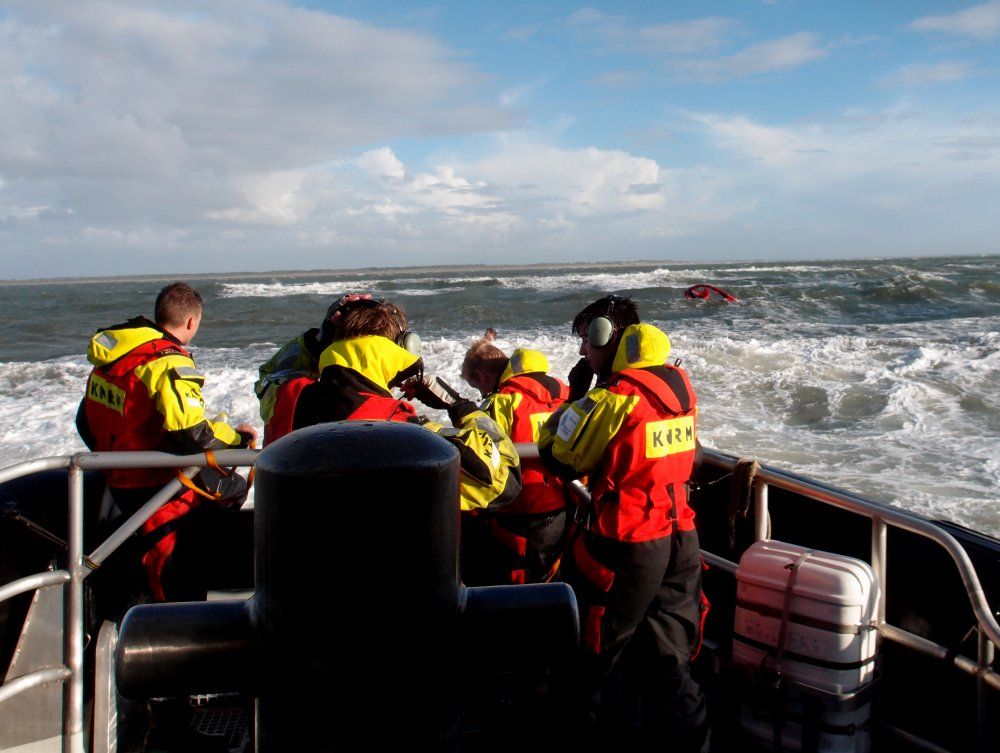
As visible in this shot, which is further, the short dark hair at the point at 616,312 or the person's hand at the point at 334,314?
the person's hand at the point at 334,314

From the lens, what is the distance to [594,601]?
8.71 feet

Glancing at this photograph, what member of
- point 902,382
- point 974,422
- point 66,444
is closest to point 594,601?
point 66,444

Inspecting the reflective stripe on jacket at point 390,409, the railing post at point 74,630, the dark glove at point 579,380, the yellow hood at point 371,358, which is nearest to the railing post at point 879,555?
the reflective stripe on jacket at point 390,409

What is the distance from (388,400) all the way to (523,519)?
101cm

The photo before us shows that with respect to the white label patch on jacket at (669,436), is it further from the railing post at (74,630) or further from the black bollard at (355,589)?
the black bollard at (355,589)

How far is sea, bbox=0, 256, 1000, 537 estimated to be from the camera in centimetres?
961

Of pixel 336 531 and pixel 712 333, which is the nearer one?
pixel 336 531

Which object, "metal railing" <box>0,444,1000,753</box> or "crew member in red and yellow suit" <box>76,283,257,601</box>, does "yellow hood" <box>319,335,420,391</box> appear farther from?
"crew member in red and yellow suit" <box>76,283,257,601</box>

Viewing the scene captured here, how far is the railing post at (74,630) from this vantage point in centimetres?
240

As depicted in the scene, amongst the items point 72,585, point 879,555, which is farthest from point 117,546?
point 879,555

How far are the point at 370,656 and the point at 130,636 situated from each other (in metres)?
0.23

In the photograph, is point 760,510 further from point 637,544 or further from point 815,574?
point 637,544

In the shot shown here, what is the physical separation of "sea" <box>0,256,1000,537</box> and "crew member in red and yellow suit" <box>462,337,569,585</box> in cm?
75

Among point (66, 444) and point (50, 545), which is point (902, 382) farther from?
point (50, 545)
